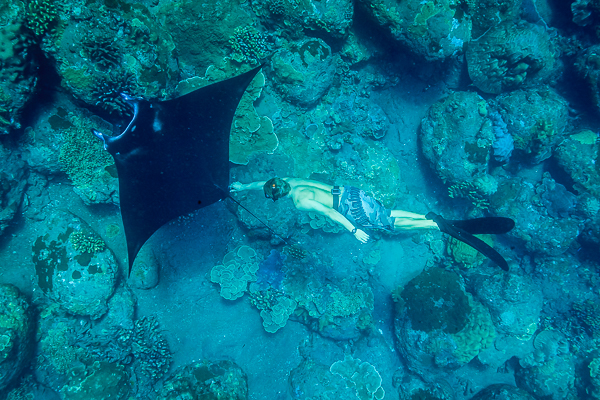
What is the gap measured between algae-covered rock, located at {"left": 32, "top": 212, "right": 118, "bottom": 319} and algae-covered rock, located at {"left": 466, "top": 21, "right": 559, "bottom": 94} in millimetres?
8611

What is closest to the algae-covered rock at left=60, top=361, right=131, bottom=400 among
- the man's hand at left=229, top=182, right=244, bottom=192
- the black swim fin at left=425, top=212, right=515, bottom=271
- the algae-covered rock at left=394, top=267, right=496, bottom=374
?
the man's hand at left=229, top=182, right=244, bottom=192

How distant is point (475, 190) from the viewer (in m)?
6.95

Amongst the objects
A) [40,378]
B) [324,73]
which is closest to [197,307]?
[40,378]

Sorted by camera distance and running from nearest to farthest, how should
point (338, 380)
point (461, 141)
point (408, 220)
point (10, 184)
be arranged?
1. point (10, 184)
2. point (408, 220)
3. point (338, 380)
4. point (461, 141)

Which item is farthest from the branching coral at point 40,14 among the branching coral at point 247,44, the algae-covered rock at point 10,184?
the branching coral at point 247,44

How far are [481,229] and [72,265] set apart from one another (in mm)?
6941

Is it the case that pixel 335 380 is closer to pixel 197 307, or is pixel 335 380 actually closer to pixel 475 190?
pixel 197 307

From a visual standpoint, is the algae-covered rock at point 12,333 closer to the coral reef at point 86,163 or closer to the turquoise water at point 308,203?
the turquoise water at point 308,203

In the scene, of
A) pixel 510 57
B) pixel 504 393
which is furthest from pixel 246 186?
pixel 504 393

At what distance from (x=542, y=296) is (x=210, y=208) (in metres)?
8.95

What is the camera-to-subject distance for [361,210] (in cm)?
538

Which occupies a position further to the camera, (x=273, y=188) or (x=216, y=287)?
(x=216, y=287)

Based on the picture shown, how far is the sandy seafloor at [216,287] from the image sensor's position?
542 cm

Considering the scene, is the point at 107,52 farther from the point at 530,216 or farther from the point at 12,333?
the point at 530,216
